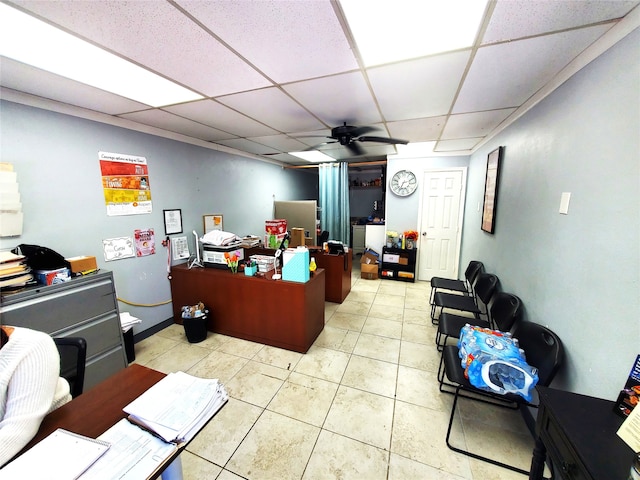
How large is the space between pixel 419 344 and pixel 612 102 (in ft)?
7.80

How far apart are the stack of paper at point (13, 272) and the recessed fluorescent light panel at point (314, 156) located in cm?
350

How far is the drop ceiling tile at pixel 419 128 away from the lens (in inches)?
101

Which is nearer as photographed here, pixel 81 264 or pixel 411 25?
pixel 411 25

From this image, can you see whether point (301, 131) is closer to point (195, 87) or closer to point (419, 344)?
point (195, 87)

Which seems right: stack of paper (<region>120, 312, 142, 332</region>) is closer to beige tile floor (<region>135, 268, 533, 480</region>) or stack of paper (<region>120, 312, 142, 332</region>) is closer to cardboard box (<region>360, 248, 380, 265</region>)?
beige tile floor (<region>135, 268, 533, 480</region>)

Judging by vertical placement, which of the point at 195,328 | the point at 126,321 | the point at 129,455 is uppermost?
the point at 129,455

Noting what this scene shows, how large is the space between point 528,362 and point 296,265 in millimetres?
1910

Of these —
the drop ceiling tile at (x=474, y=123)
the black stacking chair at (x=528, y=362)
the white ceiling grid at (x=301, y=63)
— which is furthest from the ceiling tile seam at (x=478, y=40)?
the black stacking chair at (x=528, y=362)

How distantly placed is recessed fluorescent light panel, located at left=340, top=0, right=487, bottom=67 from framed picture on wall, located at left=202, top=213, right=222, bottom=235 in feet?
9.63

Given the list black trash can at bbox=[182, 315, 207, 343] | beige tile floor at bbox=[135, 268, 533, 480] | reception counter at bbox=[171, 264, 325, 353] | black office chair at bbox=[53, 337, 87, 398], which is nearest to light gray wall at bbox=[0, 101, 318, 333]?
reception counter at bbox=[171, 264, 325, 353]

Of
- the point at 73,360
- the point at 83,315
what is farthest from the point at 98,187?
the point at 73,360

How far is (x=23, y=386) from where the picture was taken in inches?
31.1

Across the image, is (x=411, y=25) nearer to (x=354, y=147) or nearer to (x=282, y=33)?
(x=282, y=33)

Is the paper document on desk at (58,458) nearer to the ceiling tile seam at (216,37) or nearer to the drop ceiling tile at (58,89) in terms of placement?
the ceiling tile seam at (216,37)
